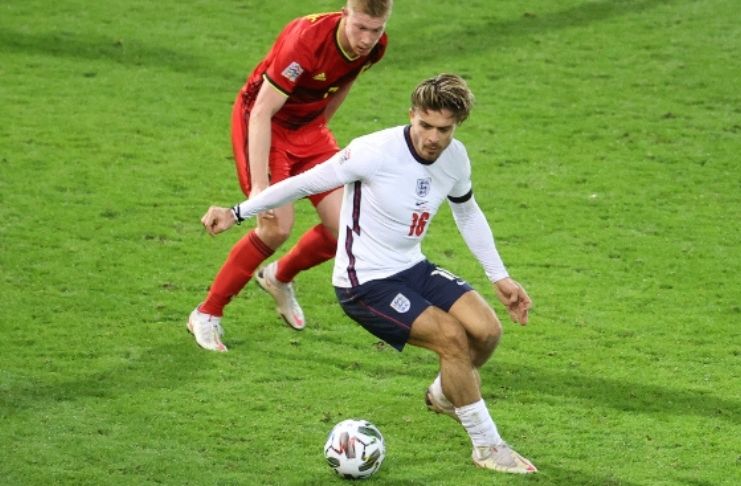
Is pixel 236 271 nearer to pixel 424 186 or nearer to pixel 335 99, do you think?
pixel 335 99

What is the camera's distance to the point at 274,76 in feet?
23.6

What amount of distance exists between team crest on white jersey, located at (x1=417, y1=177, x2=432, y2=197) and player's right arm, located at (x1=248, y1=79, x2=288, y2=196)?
984 mm

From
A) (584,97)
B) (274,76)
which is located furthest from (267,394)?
(584,97)

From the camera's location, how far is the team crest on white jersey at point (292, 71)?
7156mm

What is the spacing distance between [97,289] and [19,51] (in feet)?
16.3

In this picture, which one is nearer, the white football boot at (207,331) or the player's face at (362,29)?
the player's face at (362,29)

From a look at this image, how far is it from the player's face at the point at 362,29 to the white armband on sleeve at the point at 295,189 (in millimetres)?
915

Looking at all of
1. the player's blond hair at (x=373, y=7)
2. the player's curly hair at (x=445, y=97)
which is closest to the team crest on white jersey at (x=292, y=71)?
the player's blond hair at (x=373, y=7)

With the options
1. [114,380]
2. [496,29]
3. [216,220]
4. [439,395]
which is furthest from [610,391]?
[496,29]

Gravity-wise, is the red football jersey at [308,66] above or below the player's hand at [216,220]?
above

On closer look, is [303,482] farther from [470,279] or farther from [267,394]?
[470,279]

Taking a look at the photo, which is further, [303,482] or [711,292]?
[711,292]

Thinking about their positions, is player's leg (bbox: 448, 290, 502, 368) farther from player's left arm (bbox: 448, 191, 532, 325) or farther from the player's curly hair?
the player's curly hair

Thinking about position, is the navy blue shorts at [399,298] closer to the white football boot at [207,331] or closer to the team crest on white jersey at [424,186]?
the team crest on white jersey at [424,186]
